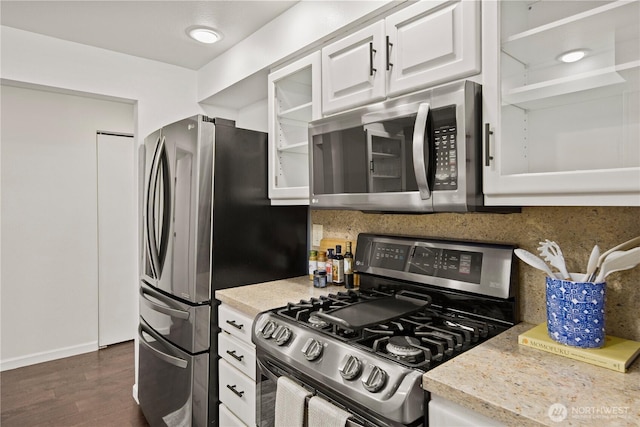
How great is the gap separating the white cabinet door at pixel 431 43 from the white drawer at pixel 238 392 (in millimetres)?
1406

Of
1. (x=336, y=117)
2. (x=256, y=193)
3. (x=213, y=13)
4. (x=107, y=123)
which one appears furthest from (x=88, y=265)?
(x=336, y=117)

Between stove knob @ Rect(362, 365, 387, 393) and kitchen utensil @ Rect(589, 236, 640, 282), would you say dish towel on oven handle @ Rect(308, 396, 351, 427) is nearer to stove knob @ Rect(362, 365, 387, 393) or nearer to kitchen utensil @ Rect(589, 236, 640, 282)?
stove knob @ Rect(362, 365, 387, 393)

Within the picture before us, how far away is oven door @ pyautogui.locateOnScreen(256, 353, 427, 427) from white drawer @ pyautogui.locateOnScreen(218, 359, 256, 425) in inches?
4.2

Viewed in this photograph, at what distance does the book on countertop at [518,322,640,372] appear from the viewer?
1021 mm

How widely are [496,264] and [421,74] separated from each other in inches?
29.8

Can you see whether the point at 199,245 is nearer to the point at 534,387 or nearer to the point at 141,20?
the point at 141,20

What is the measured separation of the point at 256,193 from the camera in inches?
83.8

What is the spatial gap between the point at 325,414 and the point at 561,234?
1008 mm

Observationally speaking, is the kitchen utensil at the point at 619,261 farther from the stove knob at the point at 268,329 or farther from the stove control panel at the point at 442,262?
the stove knob at the point at 268,329

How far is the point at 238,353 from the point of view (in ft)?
5.76

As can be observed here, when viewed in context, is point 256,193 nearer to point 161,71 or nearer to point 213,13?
point 213,13

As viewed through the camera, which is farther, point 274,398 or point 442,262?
point 442,262

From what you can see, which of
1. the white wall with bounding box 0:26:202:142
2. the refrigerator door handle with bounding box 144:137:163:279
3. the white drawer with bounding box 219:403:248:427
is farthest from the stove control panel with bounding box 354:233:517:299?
the white wall with bounding box 0:26:202:142

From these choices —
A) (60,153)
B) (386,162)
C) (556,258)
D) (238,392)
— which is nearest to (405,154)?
(386,162)
